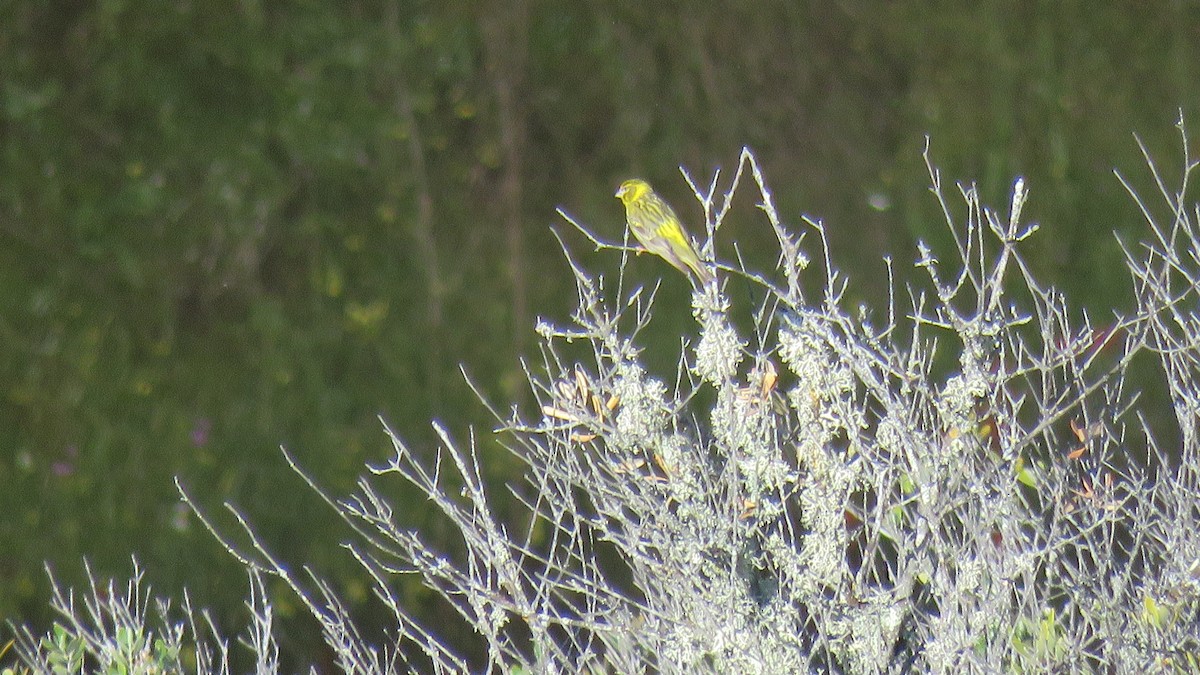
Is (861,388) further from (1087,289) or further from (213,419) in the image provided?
(213,419)

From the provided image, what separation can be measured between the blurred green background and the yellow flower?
A: 1.14 feet

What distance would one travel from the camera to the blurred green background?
4.02 meters

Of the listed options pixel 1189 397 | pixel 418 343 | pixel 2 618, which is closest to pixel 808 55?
pixel 418 343

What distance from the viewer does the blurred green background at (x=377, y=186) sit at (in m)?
4.02

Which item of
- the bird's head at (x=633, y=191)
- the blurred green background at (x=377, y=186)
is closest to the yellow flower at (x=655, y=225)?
the bird's head at (x=633, y=191)

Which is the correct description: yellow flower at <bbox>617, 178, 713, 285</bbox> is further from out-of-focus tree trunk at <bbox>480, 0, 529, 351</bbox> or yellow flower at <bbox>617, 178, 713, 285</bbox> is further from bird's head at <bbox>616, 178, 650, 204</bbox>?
out-of-focus tree trunk at <bbox>480, 0, 529, 351</bbox>

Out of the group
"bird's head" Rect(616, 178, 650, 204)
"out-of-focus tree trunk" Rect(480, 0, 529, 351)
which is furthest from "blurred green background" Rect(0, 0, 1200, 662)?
"bird's head" Rect(616, 178, 650, 204)

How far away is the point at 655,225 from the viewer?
3891 millimetres

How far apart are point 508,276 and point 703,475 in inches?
93.7

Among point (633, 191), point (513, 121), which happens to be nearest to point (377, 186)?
point (513, 121)

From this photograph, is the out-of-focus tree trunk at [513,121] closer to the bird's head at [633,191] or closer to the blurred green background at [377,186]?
the blurred green background at [377,186]

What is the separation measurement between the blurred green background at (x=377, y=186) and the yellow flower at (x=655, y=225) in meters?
0.35

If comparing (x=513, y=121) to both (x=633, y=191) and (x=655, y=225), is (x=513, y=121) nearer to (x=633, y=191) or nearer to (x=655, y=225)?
(x=633, y=191)

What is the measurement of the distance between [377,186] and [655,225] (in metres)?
0.92
